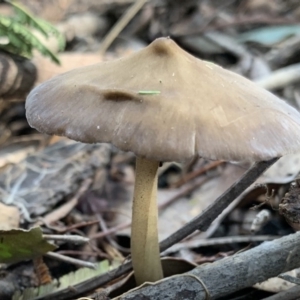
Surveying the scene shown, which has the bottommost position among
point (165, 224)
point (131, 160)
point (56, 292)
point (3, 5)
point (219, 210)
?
point (56, 292)

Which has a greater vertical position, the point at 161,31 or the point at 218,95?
the point at 161,31

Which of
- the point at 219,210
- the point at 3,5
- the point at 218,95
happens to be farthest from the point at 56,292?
the point at 3,5

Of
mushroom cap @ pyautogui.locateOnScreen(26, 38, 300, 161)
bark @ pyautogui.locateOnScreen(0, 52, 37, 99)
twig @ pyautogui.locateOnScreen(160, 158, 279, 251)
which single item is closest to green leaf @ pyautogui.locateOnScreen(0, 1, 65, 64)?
bark @ pyautogui.locateOnScreen(0, 52, 37, 99)

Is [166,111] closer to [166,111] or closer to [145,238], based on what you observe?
[166,111]

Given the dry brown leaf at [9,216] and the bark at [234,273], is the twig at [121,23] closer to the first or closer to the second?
the dry brown leaf at [9,216]

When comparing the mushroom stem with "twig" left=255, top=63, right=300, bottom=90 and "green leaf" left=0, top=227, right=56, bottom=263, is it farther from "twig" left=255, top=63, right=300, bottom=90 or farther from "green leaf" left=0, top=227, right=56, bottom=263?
"twig" left=255, top=63, right=300, bottom=90

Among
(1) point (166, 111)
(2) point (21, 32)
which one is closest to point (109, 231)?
(2) point (21, 32)

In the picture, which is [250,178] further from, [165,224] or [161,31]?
[161,31]
